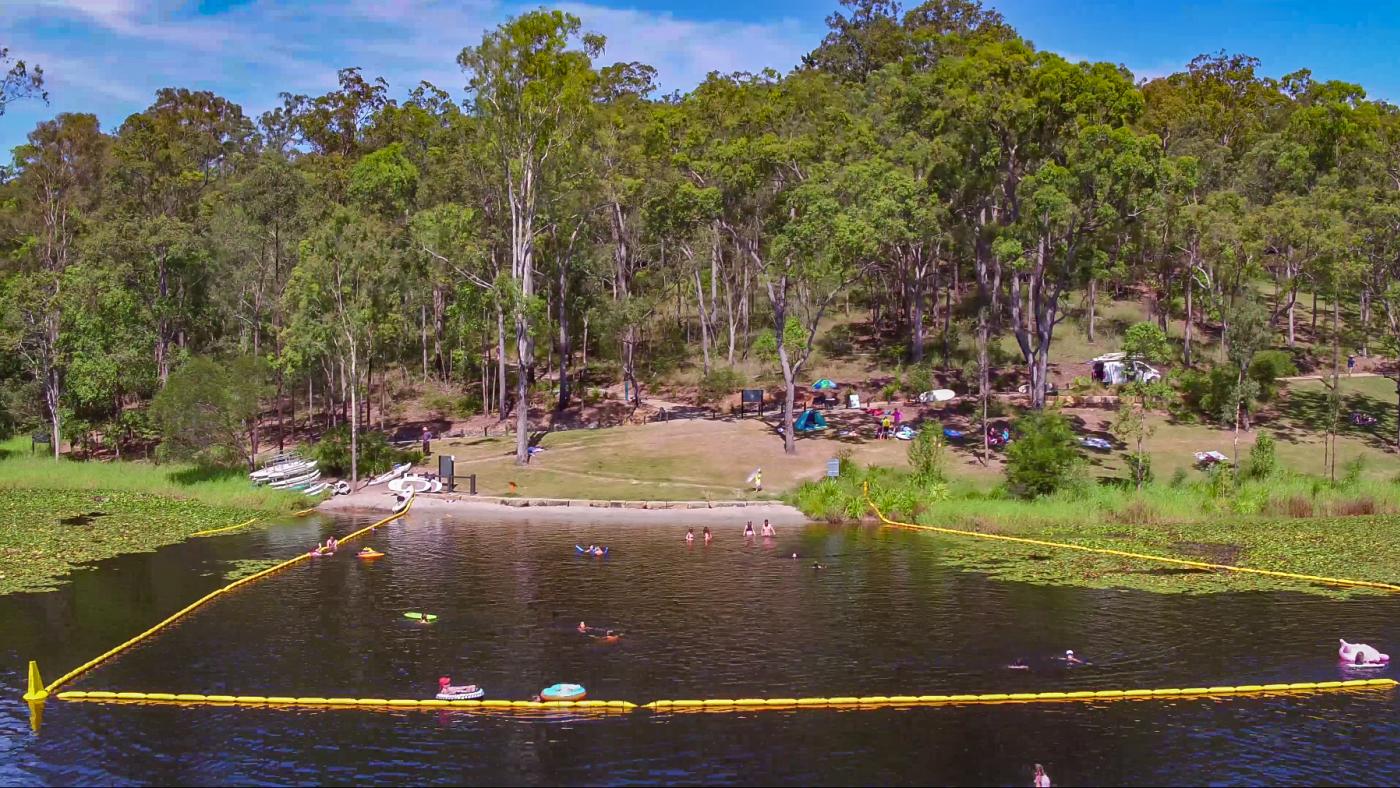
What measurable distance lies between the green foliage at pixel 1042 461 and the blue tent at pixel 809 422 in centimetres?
1968

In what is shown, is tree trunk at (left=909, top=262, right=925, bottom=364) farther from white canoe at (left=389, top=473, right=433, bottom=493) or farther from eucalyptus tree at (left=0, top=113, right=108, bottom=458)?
eucalyptus tree at (left=0, top=113, right=108, bottom=458)

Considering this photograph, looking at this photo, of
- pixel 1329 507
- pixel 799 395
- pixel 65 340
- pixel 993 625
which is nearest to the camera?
pixel 993 625

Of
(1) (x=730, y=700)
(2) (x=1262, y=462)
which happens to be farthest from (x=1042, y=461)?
(1) (x=730, y=700)

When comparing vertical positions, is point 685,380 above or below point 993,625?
above

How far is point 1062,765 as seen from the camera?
26938 mm

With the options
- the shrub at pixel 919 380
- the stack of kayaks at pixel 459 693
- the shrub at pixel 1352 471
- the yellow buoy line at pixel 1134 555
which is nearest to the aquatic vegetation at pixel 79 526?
the stack of kayaks at pixel 459 693

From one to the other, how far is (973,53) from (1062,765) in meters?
60.0

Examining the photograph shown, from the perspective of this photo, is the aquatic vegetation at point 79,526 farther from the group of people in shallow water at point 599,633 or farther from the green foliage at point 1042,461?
the green foliage at point 1042,461

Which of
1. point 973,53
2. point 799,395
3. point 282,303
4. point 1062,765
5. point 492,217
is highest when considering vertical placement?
point 973,53

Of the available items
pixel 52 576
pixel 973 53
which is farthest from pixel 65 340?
pixel 973 53

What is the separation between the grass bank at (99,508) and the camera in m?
50.3

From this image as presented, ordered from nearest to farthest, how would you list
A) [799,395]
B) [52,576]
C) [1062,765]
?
[1062,765] → [52,576] → [799,395]

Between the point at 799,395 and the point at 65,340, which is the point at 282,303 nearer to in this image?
the point at 65,340

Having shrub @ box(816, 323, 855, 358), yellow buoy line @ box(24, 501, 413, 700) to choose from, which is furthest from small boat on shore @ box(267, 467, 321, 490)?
shrub @ box(816, 323, 855, 358)
